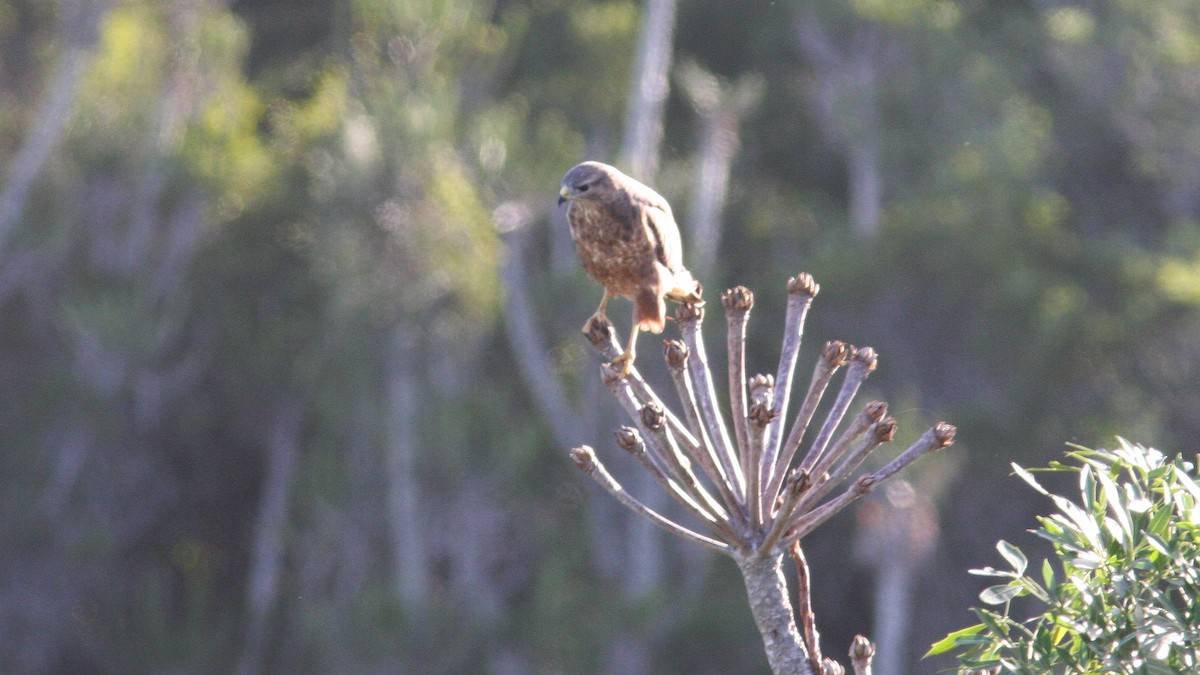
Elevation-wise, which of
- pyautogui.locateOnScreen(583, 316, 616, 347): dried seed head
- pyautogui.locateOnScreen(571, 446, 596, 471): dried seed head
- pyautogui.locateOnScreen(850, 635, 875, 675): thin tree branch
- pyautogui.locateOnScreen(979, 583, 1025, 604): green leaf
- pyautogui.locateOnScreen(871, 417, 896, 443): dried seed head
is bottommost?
pyautogui.locateOnScreen(850, 635, 875, 675): thin tree branch

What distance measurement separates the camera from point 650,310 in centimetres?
362

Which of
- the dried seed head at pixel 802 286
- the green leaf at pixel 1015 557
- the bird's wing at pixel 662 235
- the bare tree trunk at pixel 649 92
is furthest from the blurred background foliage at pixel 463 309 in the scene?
the green leaf at pixel 1015 557

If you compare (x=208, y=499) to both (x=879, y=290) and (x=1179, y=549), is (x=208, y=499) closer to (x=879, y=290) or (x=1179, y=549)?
(x=879, y=290)

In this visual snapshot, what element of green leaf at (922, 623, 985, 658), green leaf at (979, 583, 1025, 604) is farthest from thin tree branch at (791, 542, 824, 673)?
green leaf at (979, 583, 1025, 604)

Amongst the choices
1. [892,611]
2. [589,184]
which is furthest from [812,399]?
[892,611]

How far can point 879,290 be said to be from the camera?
1917 cm

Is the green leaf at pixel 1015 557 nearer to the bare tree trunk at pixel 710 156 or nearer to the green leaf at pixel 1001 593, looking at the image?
the green leaf at pixel 1001 593

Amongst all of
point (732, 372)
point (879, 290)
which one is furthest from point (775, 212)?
point (732, 372)

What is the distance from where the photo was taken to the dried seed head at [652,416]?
2715mm

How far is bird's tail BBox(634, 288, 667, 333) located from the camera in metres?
3.60

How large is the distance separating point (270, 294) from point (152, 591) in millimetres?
4422

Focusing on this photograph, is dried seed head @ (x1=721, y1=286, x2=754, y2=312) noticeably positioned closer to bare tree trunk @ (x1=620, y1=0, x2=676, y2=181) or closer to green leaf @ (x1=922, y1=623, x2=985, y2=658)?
green leaf @ (x1=922, y1=623, x2=985, y2=658)

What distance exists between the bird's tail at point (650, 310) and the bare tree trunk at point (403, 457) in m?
13.2

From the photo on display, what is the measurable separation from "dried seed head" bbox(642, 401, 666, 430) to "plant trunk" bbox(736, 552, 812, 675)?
0.33 m
